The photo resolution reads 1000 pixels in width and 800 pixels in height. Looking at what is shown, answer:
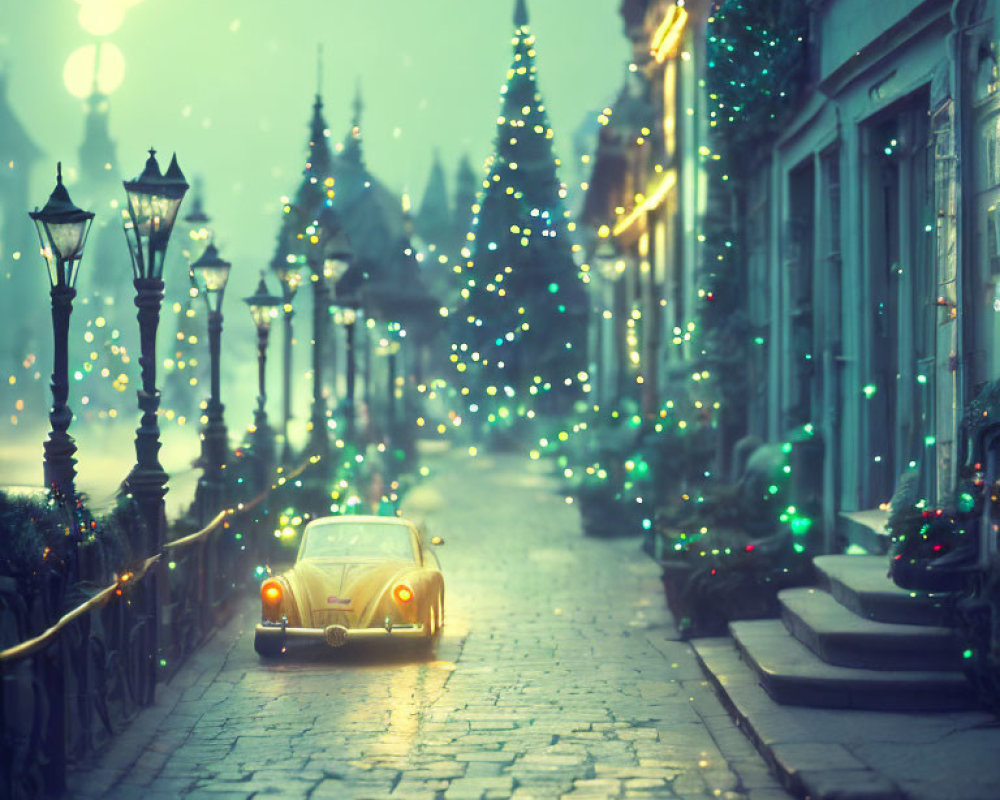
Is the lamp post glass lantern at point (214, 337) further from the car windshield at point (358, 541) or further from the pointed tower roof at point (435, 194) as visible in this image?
the pointed tower roof at point (435, 194)

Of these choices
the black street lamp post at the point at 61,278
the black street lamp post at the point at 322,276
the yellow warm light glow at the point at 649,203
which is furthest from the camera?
the yellow warm light glow at the point at 649,203

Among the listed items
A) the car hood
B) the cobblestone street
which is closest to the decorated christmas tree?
the cobblestone street

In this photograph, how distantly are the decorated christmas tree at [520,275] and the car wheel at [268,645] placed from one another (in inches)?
970

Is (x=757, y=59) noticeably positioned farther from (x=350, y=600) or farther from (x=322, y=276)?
(x=322, y=276)

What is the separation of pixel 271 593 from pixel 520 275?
84.4 ft

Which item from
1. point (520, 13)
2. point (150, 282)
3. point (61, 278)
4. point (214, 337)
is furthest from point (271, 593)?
point (520, 13)

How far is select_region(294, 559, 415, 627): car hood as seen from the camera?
1234 cm

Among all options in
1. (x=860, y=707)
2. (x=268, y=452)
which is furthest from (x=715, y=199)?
(x=860, y=707)

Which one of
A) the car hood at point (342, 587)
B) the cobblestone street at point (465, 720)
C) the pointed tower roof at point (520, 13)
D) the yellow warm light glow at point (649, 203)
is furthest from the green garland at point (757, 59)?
the pointed tower roof at point (520, 13)

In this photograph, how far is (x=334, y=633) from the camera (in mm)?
12203

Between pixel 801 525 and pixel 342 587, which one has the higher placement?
pixel 801 525

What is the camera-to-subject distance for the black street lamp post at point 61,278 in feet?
35.0

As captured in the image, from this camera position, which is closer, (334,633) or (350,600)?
(334,633)

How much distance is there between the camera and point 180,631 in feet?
39.0
